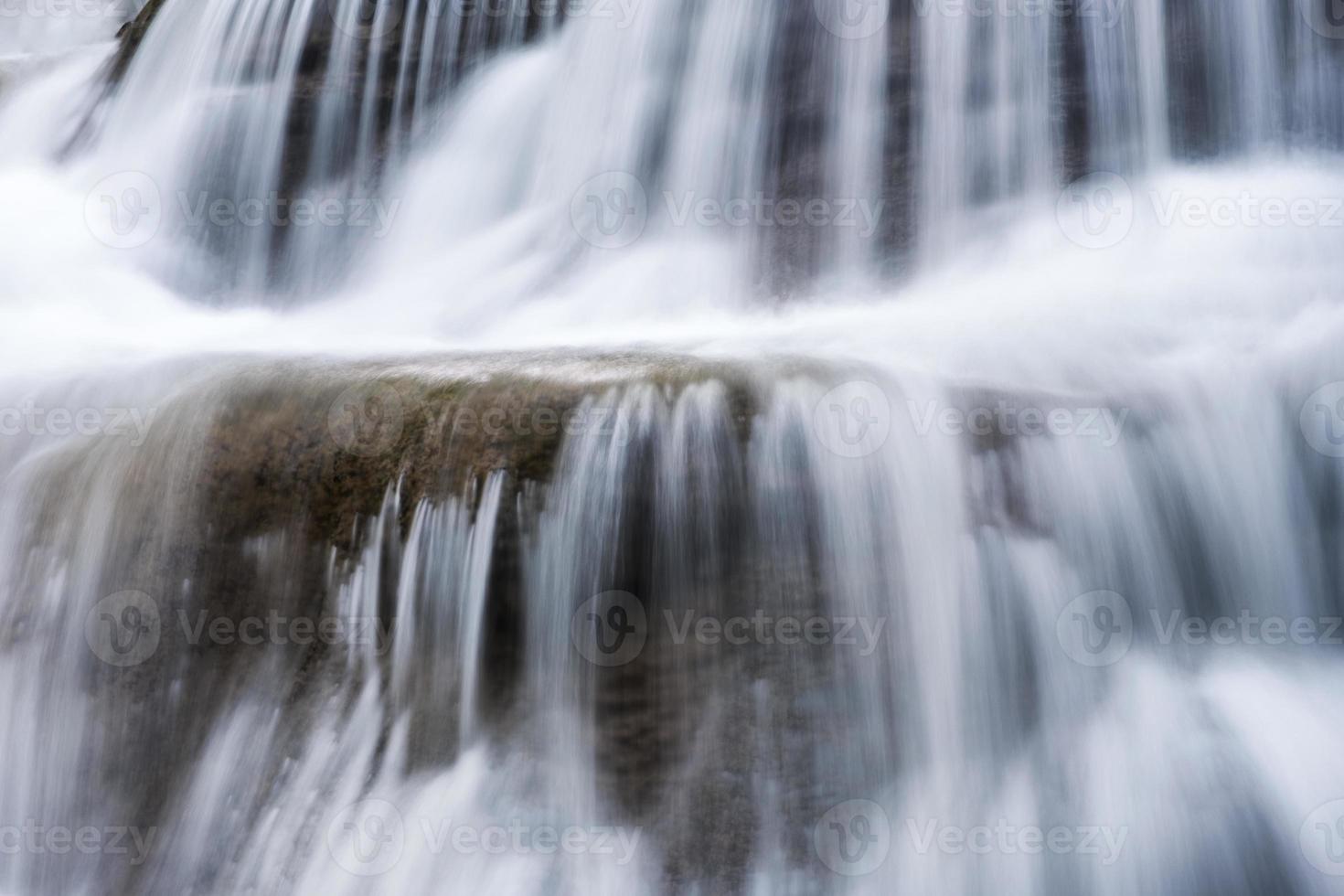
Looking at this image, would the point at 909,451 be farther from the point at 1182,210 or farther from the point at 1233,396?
the point at 1182,210

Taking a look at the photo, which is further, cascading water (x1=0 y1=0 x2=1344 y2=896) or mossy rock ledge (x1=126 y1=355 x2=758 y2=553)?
mossy rock ledge (x1=126 y1=355 x2=758 y2=553)

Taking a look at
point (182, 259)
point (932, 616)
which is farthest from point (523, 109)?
point (932, 616)

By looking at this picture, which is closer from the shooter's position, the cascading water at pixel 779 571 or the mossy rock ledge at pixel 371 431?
the cascading water at pixel 779 571

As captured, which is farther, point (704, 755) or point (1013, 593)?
point (1013, 593)

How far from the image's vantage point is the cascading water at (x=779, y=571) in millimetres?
3488

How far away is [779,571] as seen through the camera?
3.63 m

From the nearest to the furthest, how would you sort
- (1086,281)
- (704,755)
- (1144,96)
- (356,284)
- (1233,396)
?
(704,755) → (1233,396) → (1086,281) → (1144,96) → (356,284)

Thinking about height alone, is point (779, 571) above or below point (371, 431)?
below

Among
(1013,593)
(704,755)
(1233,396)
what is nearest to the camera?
(704,755)

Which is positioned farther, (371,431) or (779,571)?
(371,431)

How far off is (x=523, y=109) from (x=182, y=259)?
2.22 metres

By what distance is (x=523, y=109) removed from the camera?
659cm

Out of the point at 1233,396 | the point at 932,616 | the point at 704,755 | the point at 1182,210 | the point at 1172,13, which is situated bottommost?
the point at 704,755

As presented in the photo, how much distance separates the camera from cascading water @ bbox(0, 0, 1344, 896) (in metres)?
3.49
